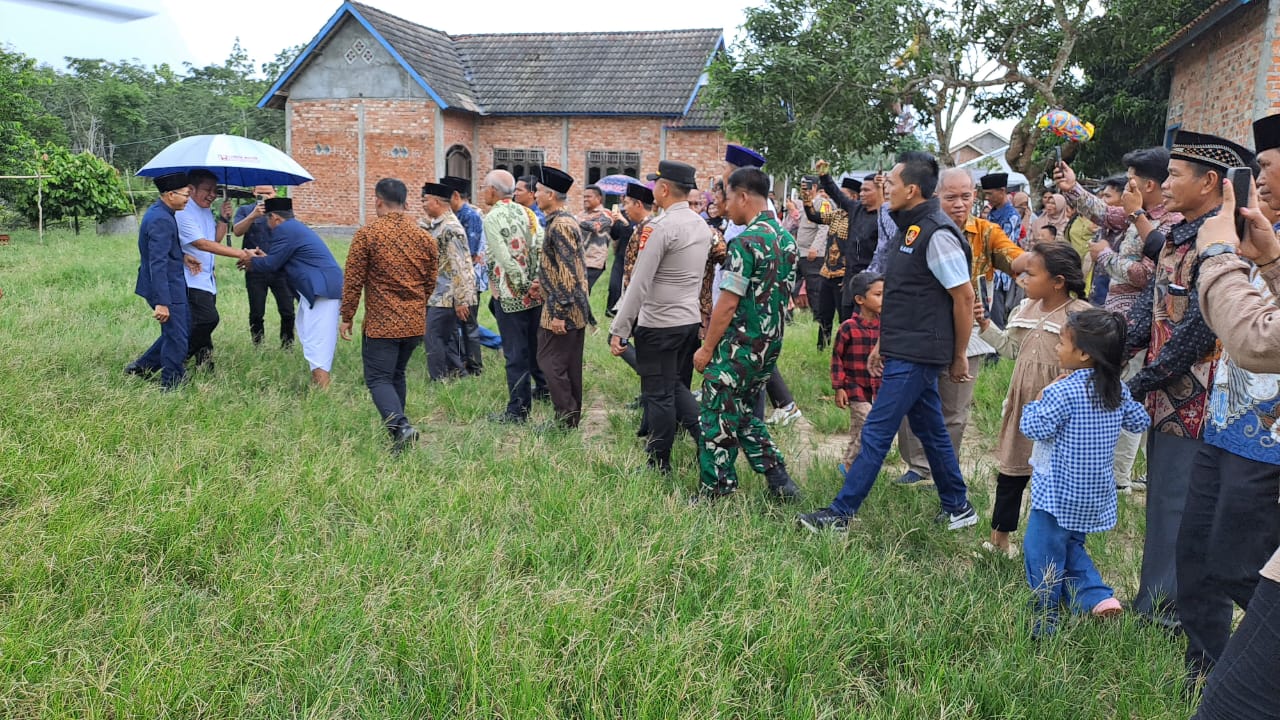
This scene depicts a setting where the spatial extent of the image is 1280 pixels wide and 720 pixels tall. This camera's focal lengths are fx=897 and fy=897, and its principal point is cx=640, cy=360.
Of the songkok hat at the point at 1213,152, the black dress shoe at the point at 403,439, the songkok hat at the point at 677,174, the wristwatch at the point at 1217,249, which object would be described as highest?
the songkok hat at the point at 1213,152

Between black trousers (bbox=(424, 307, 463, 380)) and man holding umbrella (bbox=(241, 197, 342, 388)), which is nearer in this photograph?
man holding umbrella (bbox=(241, 197, 342, 388))

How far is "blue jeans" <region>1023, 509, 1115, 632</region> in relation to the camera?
3.55 metres

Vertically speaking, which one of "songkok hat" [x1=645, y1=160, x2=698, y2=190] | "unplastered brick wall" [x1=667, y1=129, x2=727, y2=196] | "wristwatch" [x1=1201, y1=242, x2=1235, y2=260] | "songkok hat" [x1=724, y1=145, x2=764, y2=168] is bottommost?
"wristwatch" [x1=1201, y1=242, x2=1235, y2=260]

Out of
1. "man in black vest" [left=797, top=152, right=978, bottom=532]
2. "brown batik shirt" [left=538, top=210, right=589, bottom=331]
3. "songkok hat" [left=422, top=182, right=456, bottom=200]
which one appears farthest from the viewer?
"songkok hat" [left=422, top=182, right=456, bottom=200]

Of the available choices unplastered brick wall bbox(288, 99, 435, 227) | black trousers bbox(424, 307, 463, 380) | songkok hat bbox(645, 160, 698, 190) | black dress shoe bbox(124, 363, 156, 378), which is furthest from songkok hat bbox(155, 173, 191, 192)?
unplastered brick wall bbox(288, 99, 435, 227)

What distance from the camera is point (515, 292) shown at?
6590 mm

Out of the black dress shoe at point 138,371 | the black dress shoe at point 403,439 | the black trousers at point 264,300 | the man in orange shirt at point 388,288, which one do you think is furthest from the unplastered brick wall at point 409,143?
the black dress shoe at point 403,439

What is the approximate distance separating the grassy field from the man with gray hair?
3.38 feet

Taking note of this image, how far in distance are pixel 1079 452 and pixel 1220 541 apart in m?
0.76

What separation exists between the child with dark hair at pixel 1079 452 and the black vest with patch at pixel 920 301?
800 millimetres

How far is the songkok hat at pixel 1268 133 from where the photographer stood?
230cm

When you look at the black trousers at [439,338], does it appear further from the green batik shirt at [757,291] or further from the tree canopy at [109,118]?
the tree canopy at [109,118]

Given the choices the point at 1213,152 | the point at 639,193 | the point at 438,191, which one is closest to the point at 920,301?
the point at 1213,152

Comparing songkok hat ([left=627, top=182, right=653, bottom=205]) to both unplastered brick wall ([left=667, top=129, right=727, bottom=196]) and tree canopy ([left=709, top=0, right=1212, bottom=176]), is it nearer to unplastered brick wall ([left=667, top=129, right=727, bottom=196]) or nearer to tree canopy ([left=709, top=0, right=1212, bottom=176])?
tree canopy ([left=709, top=0, right=1212, bottom=176])
